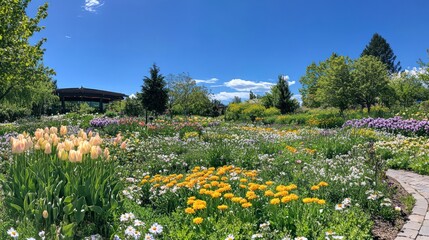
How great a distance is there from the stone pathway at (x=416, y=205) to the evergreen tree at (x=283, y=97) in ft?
78.2

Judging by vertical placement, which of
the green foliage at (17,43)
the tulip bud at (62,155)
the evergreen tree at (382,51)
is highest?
the evergreen tree at (382,51)

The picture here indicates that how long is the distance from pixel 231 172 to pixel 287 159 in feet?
5.90

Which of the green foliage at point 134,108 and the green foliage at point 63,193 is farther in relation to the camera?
the green foliage at point 134,108

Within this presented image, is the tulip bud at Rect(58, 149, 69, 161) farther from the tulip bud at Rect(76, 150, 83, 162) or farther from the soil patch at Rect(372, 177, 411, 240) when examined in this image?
the soil patch at Rect(372, 177, 411, 240)

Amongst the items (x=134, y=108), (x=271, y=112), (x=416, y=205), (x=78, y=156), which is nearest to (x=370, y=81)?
(x=271, y=112)

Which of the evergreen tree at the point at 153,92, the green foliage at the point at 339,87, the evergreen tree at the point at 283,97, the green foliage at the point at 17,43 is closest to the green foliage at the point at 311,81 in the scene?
the evergreen tree at the point at 283,97

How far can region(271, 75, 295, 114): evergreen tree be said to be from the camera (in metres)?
30.8

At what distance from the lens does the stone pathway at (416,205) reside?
12.2 feet

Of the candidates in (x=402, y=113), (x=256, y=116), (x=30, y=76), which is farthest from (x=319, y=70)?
(x=30, y=76)

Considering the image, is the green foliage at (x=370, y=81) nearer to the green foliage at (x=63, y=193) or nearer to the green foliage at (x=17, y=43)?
the green foliage at (x=17, y=43)

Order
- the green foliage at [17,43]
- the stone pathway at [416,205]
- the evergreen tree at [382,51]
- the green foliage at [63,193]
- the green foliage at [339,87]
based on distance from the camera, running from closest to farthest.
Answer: the green foliage at [63,193] → the stone pathway at [416,205] → the green foliage at [17,43] → the green foliage at [339,87] → the evergreen tree at [382,51]

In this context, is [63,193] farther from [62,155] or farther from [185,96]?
[185,96]

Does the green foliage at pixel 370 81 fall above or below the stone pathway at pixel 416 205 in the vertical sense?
above

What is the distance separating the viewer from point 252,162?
6.88m
